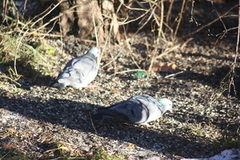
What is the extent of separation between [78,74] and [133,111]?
1446 mm

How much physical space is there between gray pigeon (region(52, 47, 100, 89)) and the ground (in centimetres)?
16

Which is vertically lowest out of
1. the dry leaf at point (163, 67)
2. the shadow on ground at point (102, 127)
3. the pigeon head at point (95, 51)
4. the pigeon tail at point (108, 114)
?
the shadow on ground at point (102, 127)

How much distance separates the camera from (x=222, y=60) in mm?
6859

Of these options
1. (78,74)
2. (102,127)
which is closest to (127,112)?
(102,127)

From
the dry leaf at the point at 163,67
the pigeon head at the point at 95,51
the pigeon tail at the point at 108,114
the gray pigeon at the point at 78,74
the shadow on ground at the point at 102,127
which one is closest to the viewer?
the shadow on ground at the point at 102,127

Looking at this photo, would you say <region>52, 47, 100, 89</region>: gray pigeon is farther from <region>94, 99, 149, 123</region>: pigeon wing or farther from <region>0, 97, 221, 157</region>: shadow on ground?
<region>94, 99, 149, 123</region>: pigeon wing

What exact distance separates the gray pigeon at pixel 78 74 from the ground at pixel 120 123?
0.16m

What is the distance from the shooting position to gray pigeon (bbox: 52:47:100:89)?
525cm

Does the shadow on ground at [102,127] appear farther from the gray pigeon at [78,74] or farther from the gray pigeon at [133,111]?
the gray pigeon at [78,74]

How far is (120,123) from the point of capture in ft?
15.0

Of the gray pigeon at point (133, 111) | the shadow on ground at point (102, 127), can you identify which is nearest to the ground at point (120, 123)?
the shadow on ground at point (102, 127)

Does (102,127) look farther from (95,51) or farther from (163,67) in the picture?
Result: (163,67)

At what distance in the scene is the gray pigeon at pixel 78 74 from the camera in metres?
5.25

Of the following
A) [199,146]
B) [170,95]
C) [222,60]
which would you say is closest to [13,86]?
[170,95]
